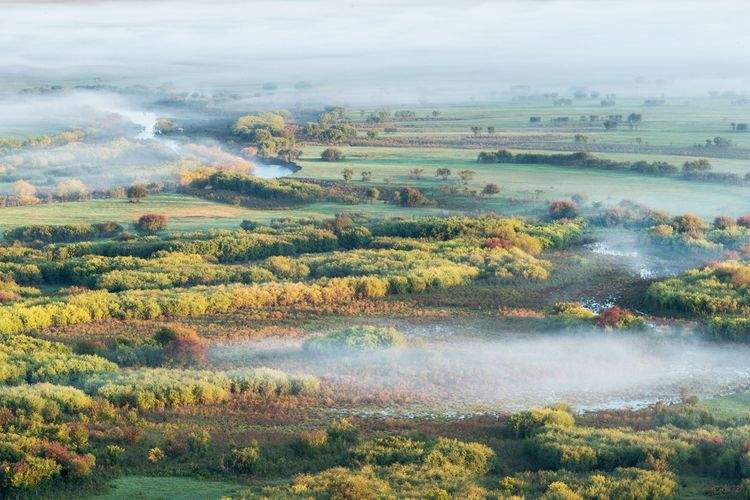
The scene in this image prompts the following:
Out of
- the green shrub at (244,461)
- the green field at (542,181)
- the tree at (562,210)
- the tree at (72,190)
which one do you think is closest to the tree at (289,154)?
the green field at (542,181)

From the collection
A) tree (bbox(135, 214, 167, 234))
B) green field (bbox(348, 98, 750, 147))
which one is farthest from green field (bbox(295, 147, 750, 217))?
green field (bbox(348, 98, 750, 147))

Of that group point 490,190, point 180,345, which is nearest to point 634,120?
point 490,190

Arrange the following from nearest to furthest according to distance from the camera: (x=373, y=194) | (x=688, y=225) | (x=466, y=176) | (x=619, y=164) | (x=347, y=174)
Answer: (x=688, y=225)
(x=373, y=194)
(x=466, y=176)
(x=347, y=174)
(x=619, y=164)

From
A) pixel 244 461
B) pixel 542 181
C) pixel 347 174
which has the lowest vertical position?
pixel 244 461

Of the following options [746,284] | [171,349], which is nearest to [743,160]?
[746,284]

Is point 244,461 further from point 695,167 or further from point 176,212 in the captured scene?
point 695,167

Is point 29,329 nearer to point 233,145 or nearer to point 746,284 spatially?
point 746,284

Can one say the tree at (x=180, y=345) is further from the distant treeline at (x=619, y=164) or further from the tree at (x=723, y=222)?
the distant treeline at (x=619, y=164)
